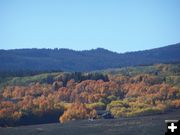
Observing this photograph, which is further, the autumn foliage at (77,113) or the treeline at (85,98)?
the treeline at (85,98)

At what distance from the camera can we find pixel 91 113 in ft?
205

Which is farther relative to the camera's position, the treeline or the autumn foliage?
the treeline

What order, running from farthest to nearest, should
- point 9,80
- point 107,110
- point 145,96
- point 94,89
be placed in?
point 9,80 → point 94,89 → point 145,96 → point 107,110

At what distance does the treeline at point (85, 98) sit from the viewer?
6153 cm

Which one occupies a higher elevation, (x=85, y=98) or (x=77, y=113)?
(x=85, y=98)

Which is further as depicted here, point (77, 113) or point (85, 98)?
point (85, 98)

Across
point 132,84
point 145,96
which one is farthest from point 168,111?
point 132,84

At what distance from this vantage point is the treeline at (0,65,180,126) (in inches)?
2422

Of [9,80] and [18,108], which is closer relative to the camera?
[18,108]

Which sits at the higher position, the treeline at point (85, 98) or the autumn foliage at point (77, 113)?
the treeline at point (85, 98)

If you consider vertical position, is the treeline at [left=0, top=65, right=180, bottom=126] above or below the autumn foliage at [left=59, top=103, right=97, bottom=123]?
above

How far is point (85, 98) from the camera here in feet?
251

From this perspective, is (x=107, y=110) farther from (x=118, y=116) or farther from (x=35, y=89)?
(x=35, y=89)

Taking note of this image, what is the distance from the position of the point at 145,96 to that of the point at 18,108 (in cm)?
2111
